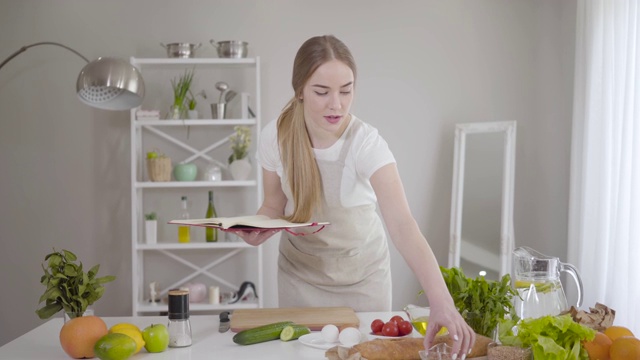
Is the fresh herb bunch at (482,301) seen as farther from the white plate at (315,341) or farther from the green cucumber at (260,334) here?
the green cucumber at (260,334)

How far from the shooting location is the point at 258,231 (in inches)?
90.3

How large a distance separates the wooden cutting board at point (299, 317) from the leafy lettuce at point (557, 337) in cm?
68

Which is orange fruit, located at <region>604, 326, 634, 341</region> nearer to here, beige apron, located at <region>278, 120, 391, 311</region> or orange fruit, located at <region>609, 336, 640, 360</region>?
orange fruit, located at <region>609, 336, 640, 360</region>

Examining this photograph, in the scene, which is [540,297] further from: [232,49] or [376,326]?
[232,49]

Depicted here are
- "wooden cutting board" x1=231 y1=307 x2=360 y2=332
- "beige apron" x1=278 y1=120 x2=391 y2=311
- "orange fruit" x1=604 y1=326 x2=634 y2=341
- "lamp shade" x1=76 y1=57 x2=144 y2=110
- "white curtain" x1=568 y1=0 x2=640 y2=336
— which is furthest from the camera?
"white curtain" x1=568 y1=0 x2=640 y2=336

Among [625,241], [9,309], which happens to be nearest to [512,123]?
[625,241]

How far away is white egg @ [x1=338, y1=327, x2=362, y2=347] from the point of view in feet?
6.31

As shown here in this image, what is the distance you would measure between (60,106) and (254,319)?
3350mm

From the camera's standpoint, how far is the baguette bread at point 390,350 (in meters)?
1.75

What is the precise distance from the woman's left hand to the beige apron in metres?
0.90

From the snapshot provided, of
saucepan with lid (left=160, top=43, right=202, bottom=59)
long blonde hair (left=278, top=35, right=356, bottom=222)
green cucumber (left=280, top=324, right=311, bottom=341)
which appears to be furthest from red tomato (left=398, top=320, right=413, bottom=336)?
saucepan with lid (left=160, top=43, right=202, bottom=59)

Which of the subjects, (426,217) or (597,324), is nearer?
(597,324)

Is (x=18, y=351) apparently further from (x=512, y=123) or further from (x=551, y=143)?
(x=551, y=143)

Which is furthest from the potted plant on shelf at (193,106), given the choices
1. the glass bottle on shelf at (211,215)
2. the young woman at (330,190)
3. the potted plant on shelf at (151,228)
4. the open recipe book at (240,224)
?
the open recipe book at (240,224)
